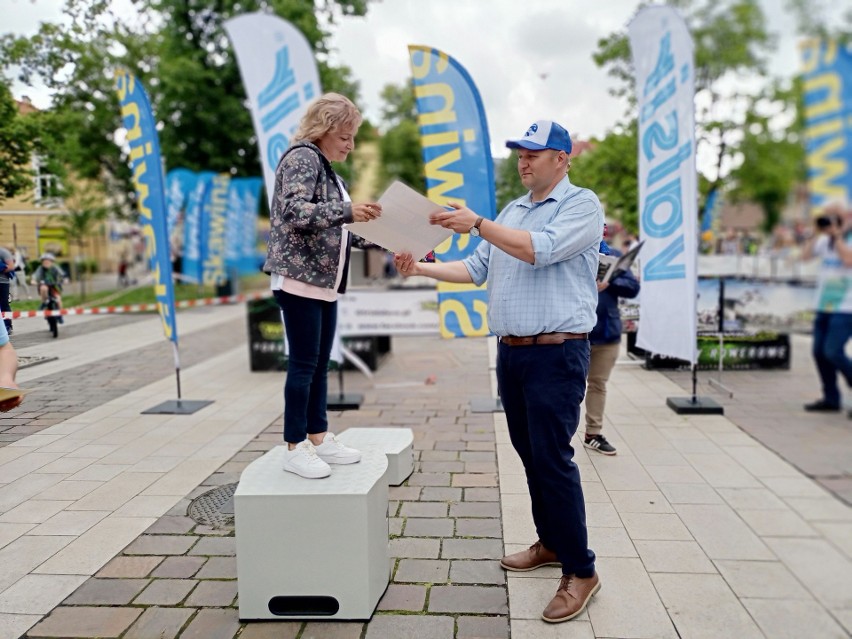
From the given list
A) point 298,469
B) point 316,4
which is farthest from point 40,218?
point 316,4

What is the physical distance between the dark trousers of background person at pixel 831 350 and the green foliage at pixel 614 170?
1610 mm

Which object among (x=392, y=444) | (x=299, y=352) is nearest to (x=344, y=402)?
(x=392, y=444)

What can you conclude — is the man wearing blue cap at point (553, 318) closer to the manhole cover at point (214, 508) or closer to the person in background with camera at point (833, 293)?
the person in background with camera at point (833, 293)

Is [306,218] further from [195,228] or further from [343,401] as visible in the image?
[195,228]

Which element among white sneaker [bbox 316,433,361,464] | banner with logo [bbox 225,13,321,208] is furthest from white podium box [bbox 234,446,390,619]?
banner with logo [bbox 225,13,321,208]

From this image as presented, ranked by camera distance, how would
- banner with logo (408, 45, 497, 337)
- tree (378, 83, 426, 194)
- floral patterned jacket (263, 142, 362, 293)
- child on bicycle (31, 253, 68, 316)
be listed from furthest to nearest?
tree (378, 83, 426, 194), banner with logo (408, 45, 497, 337), child on bicycle (31, 253, 68, 316), floral patterned jacket (263, 142, 362, 293)

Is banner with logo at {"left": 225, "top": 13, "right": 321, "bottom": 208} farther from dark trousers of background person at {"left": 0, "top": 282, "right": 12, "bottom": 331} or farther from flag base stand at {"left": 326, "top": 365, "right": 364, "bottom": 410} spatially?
dark trousers of background person at {"left": 0, "top": 282, "right": 12, "bottom": 331}

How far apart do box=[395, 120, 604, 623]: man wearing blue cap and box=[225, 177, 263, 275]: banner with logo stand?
1632 centimetres

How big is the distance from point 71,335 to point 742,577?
3487 mm

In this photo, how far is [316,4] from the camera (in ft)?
65.0

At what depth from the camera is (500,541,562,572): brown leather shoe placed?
9.67 ft

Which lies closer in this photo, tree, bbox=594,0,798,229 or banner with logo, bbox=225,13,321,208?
tree, bbox=594,0,798,229

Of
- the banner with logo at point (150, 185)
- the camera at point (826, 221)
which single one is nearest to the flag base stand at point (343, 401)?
the banner with logo at point (150, 185)

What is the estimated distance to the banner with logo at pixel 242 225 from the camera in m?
18.4
